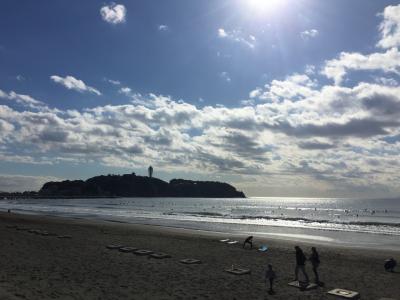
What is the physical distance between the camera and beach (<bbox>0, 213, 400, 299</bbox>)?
14219mm

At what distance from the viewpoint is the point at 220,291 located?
14875 mm

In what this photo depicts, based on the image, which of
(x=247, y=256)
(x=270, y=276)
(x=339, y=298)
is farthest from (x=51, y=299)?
(x=247, y=256)

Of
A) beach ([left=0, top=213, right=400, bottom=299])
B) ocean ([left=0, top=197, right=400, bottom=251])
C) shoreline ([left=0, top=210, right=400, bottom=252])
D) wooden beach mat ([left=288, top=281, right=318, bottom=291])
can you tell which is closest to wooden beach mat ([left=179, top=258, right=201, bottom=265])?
beach ([left=0, top=213, right=400, bottom=299])

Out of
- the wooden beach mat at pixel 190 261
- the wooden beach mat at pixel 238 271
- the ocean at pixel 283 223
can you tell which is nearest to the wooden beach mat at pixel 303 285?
the wooden beach mat at pixel 238 271

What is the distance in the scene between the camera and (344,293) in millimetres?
14641

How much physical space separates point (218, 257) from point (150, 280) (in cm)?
779

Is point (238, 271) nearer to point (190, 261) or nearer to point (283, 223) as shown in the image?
point (190, 261)

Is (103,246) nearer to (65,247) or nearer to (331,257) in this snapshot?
(65,247)

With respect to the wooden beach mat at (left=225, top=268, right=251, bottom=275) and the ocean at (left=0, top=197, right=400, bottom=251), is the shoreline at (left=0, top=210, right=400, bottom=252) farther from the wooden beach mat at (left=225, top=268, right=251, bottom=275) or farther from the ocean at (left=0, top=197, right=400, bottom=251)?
the wooden beach mat at (left=225, top=268, right=251, bottom=275)

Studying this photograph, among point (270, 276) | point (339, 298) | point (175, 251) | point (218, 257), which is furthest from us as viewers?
point (175, 251)

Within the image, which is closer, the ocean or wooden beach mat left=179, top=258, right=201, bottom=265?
wooden beach mat left=179, top=258, right=201, bottom=265

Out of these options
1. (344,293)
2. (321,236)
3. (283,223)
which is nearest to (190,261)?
(344,293)

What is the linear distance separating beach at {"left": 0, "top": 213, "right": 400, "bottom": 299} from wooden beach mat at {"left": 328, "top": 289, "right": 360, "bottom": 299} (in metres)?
0.43

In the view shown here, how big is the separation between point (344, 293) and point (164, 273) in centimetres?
739
